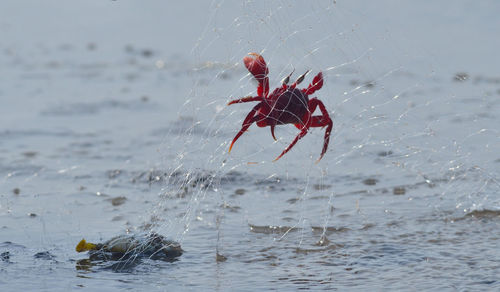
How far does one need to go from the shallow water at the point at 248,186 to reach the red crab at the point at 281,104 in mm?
421

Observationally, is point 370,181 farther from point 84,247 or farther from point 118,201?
point 84,247

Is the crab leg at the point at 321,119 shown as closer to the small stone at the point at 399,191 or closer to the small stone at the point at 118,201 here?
the small stone at the point at 399,191

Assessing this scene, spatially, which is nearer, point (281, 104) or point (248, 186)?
point (281, 104)


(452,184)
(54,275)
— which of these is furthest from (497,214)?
(54,275)

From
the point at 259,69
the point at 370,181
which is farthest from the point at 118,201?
the point at 259,69

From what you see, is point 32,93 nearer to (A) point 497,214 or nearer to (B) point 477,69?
(B) point 477,69

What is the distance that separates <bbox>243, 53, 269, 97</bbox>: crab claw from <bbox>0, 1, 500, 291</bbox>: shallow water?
402 millimetres

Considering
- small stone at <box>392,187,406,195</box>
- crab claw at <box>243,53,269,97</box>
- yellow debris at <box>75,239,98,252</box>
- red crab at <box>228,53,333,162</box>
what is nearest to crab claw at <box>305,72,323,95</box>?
red crab at <box>228,53,333,162</box>

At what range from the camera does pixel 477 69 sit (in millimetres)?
10508

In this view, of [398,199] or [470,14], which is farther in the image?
[470,14]

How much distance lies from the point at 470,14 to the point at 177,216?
855 cm

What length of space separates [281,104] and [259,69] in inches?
9.2

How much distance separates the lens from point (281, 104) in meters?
4.46

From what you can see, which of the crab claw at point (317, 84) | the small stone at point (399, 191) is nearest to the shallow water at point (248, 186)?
the small stone at point (399, 191)
